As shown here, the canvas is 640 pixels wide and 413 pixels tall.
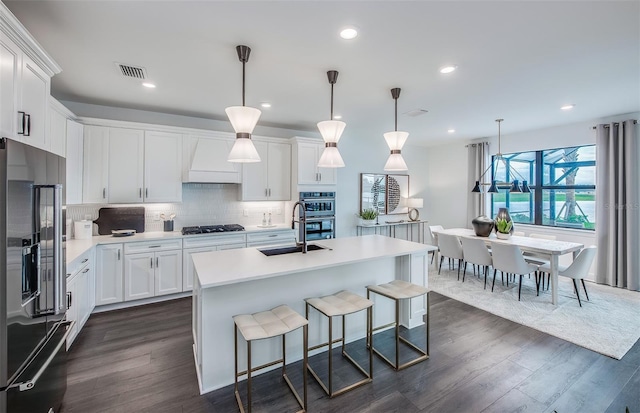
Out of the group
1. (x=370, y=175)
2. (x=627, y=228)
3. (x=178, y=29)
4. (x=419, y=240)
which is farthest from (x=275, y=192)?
(x=627, y=228)

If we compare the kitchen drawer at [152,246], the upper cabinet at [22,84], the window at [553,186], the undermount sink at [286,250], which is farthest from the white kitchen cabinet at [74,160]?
the window at [553,186]

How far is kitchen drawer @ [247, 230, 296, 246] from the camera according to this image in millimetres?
4543

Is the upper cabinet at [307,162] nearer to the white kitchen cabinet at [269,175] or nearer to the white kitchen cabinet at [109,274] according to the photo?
the white kitchen cabinet at [269,175]

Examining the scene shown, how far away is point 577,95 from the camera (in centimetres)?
361

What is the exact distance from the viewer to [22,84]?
69.8 inches

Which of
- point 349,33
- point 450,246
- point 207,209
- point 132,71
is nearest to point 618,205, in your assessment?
point 450,246

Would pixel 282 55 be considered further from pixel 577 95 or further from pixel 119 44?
pixel 577 95

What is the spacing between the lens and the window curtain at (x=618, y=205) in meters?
4.36

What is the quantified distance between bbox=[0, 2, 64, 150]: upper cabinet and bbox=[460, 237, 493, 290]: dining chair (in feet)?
17.2

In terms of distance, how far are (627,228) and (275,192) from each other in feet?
18.4

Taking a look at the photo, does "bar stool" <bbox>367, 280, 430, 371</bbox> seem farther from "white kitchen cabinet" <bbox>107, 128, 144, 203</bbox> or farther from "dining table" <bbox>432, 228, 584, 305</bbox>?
"white kitchen cabinet" <bbox>107, 128, 144, 203</bbox>

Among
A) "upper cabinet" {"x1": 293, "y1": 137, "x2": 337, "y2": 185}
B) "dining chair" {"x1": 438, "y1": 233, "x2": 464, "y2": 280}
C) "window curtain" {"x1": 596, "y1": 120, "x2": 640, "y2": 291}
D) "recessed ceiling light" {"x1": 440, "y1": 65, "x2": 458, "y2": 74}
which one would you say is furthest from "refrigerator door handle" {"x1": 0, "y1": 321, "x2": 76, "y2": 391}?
"window curtain" {"x1": 596, "y1": 120, "x2": 640, "y2": 291}

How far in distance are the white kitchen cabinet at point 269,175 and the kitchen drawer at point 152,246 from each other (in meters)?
1.25

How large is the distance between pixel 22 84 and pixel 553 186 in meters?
7.40
